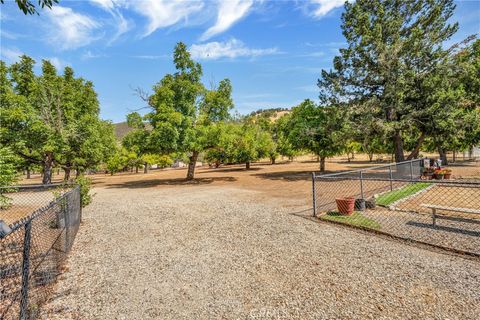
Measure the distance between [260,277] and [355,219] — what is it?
16.4 feet

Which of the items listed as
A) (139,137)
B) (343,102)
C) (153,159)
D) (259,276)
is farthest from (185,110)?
(153,159)

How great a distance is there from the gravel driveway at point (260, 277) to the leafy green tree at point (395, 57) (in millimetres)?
16636

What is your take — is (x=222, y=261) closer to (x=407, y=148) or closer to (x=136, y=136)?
(x=136, y=136)

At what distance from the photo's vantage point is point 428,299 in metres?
3.95

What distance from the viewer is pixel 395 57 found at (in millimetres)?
19984

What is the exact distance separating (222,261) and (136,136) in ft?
58.6

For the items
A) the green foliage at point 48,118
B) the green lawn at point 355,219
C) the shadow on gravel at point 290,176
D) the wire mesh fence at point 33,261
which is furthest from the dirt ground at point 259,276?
the green foliage at point 48,118

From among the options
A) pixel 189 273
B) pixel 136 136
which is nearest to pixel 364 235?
pixel 189 273

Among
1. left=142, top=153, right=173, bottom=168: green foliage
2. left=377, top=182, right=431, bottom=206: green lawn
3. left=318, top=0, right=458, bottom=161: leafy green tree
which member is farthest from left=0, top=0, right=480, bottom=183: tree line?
left=142, top=153, right=173, bottom=168: green foliage

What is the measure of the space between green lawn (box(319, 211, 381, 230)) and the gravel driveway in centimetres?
63

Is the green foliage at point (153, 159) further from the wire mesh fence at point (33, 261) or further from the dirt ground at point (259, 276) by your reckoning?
the dirt ground at point (259, 276)

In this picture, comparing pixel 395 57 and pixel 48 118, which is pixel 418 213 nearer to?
pixel 395 57

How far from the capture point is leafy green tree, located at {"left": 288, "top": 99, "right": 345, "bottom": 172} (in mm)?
22031

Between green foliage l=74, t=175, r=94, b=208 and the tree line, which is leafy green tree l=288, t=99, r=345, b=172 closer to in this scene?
the tree line
